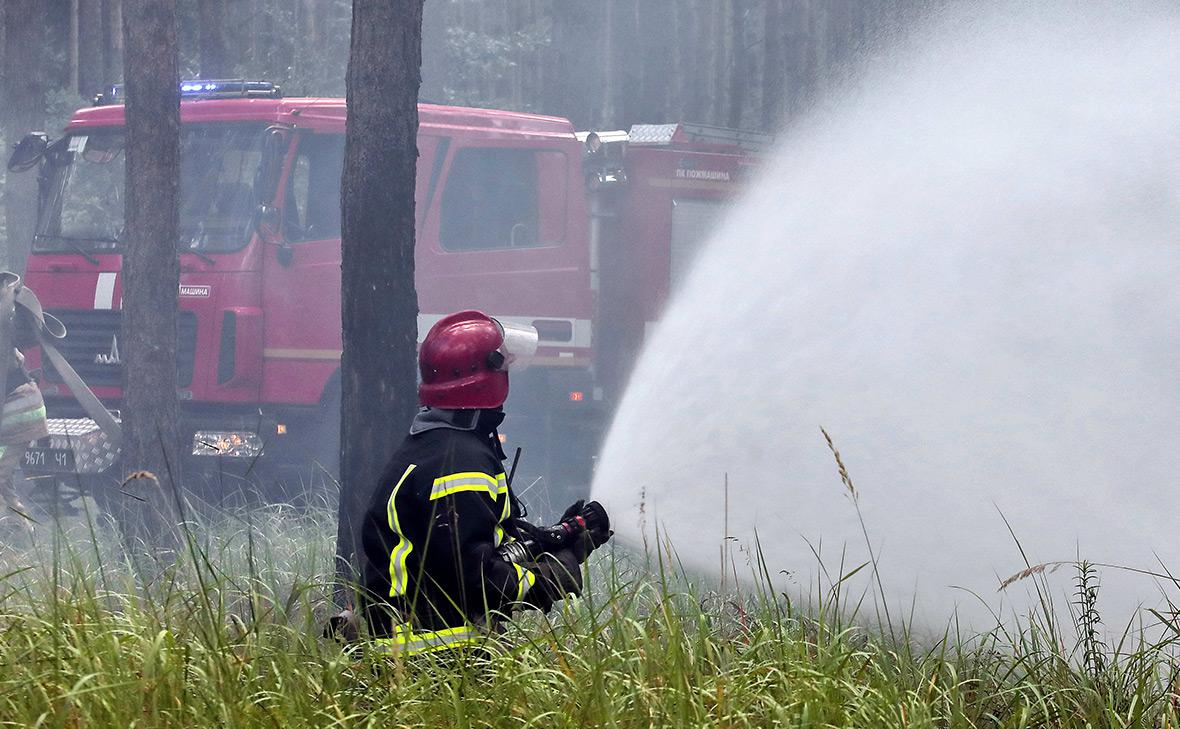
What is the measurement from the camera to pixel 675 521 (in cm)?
639

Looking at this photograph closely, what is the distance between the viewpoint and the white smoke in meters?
6.88

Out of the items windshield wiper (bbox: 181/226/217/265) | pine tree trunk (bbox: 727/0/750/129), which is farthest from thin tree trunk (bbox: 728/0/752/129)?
windshield wiper (bbox: 181/226/217/265)

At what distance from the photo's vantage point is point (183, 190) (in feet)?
31.4

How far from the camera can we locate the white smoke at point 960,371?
6.88 metres

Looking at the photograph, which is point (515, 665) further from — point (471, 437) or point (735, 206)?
point (735, 206)

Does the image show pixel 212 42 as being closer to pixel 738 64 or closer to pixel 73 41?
pixel 73 41

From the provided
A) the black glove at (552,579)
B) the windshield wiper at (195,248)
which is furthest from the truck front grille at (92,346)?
the black glove at (552,579)

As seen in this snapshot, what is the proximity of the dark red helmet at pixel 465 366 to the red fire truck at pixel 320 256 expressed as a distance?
5629mm

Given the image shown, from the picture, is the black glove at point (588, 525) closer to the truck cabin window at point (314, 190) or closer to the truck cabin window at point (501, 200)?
the truck cabin window at point (314, 190)

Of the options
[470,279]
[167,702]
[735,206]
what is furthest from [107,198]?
[167,702]

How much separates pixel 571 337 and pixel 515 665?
7113 millimetres

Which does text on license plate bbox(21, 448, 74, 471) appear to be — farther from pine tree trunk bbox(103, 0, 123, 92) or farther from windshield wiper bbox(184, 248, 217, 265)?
pine tree trunk bbox(103, 0, 123, 92)

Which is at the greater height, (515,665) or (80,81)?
(80,81)

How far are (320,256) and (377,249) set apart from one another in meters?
2.96
